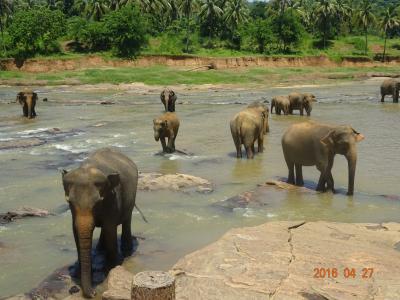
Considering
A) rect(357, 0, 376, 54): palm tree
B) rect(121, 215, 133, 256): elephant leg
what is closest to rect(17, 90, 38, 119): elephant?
rect(121, 215, 133, 256): elephant leg

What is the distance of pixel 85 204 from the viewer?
6156mm

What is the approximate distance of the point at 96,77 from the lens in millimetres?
47312

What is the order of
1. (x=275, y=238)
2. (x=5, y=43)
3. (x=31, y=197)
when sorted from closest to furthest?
(x=275, y=238) < (x=31, y=197) < (x=5, y=43)

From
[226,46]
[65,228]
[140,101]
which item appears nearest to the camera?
[65,228]

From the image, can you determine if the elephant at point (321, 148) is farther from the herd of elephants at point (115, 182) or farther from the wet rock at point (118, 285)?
the wet rock at point (118, 285)

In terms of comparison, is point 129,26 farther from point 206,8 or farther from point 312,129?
point 312,129

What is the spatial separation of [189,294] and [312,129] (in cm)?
659

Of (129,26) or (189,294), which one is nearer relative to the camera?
(189,294)

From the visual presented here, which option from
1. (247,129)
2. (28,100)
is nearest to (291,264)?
(247,129)

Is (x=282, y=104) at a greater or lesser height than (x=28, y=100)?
lesser

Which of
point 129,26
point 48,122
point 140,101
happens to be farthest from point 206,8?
point 48,122

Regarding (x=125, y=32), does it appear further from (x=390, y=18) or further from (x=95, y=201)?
(x=95, y=201)

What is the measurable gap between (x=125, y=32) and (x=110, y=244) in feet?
175

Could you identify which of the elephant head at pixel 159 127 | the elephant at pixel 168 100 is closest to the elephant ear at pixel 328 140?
the elephant head at pixel 159 127
